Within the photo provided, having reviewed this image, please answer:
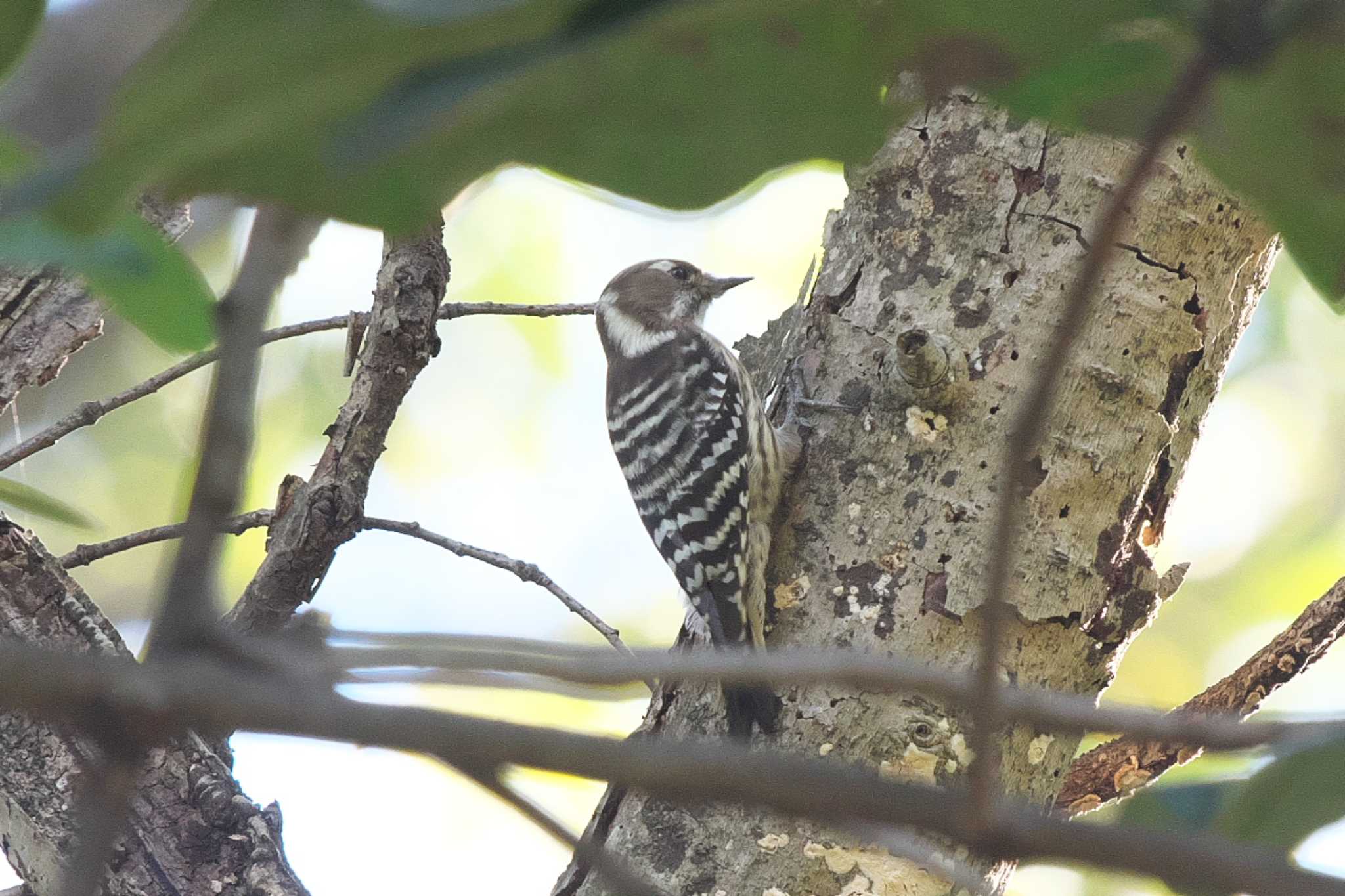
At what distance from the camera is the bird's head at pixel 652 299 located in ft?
15.9

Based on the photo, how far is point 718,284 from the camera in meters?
5.00

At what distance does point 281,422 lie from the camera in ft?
19.7

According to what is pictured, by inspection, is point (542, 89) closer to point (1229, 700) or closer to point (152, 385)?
point (152, 385)

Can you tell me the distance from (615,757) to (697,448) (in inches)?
134

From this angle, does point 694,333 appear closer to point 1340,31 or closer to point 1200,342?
point 1200,342

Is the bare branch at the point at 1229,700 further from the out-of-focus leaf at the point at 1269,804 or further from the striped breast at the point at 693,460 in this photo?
the out-of-focus leaf at the point at 1269,804

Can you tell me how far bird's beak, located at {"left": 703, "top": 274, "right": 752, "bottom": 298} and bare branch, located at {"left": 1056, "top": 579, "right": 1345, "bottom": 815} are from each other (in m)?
2.70

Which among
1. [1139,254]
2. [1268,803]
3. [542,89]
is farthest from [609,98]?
[1139,254]

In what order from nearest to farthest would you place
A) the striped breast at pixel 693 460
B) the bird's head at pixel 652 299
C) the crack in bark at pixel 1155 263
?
the crack in bark at pixel 1155 263 → the striped breast at pixel 693 460 → the bird's head at pixel 652 299

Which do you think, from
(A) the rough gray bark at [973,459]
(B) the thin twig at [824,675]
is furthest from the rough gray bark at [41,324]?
(B) the thin twig at [824,675]

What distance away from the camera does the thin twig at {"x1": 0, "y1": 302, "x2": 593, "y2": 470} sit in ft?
7.85

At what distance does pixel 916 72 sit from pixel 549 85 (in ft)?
0.63

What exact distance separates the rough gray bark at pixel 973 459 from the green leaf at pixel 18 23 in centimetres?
197

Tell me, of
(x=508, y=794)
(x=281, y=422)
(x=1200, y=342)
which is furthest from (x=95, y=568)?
(x=508, y=794)
